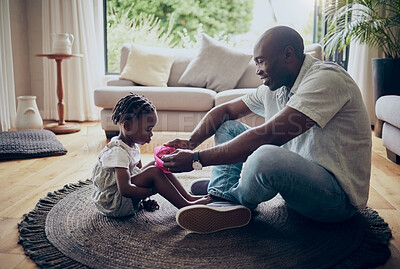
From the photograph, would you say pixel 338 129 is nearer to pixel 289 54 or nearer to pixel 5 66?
pixel 289 54

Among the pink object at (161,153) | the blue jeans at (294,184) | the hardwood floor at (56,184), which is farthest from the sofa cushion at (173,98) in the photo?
the blue jeans at (294,184)

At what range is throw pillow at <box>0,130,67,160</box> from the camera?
284 cm

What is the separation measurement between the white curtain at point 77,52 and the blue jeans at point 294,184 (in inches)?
139

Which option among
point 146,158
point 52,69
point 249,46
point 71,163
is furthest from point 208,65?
point 249,46

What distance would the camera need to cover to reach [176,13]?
7.30 meters

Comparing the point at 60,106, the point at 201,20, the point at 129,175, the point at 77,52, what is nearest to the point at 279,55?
the point at 129,175

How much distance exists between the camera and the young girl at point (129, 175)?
1.62 m

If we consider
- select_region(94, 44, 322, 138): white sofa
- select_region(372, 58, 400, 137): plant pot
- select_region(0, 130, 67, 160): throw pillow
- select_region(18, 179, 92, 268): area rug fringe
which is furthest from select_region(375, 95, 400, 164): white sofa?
select_region(0, 130, 67, 160): throw pillow

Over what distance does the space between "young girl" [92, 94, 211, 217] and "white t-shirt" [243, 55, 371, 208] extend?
1.77 ft

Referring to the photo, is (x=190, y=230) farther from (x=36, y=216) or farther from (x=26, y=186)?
(x=26, y=186)

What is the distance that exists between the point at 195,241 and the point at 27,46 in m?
4.12

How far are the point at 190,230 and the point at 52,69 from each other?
3.74 m

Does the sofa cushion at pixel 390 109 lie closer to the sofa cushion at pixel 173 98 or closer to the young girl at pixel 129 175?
the sofa cushion at pixel 173 98

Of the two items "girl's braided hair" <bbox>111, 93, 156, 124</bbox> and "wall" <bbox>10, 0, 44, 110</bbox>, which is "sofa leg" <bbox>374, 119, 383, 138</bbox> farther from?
"wall" <bbox>10, 0, 44, 110</bbox>
